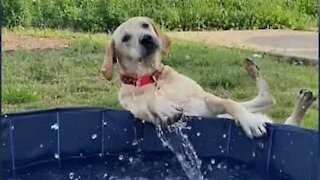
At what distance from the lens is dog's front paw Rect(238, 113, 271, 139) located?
2.72 meters

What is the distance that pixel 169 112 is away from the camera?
8.88ft

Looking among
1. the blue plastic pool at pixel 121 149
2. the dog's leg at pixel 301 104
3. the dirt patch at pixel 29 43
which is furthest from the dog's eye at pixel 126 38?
the dirt patch at pixel 29 43

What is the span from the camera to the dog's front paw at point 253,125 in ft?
8.93

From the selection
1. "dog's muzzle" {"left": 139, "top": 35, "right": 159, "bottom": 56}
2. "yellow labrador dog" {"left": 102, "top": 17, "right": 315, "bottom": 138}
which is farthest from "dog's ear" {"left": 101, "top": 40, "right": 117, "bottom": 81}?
"dog's muzzle" {"left": 139, "top": 35, "right": 159, "bottom": 56}

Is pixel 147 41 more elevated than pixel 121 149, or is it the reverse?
pixel 147 41

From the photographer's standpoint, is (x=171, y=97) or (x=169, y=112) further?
(x=171, y=97)

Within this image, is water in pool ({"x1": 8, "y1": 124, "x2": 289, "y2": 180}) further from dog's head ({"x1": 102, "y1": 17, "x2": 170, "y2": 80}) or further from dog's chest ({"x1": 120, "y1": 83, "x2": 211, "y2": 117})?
dog's head ({"x1": 102, "y1": 17, "x2": 170, "y2": 80})

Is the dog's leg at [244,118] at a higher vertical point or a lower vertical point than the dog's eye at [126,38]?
lower

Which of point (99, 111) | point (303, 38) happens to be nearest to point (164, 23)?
point (303, 38)

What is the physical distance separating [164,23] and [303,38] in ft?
2.63

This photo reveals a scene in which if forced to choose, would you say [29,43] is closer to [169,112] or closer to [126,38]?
[126,38]

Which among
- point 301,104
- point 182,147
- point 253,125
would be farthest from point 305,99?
point 182,147

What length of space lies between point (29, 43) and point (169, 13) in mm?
800

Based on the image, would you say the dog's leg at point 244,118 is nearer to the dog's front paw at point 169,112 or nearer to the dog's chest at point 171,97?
the dog's chest at point 171,97
